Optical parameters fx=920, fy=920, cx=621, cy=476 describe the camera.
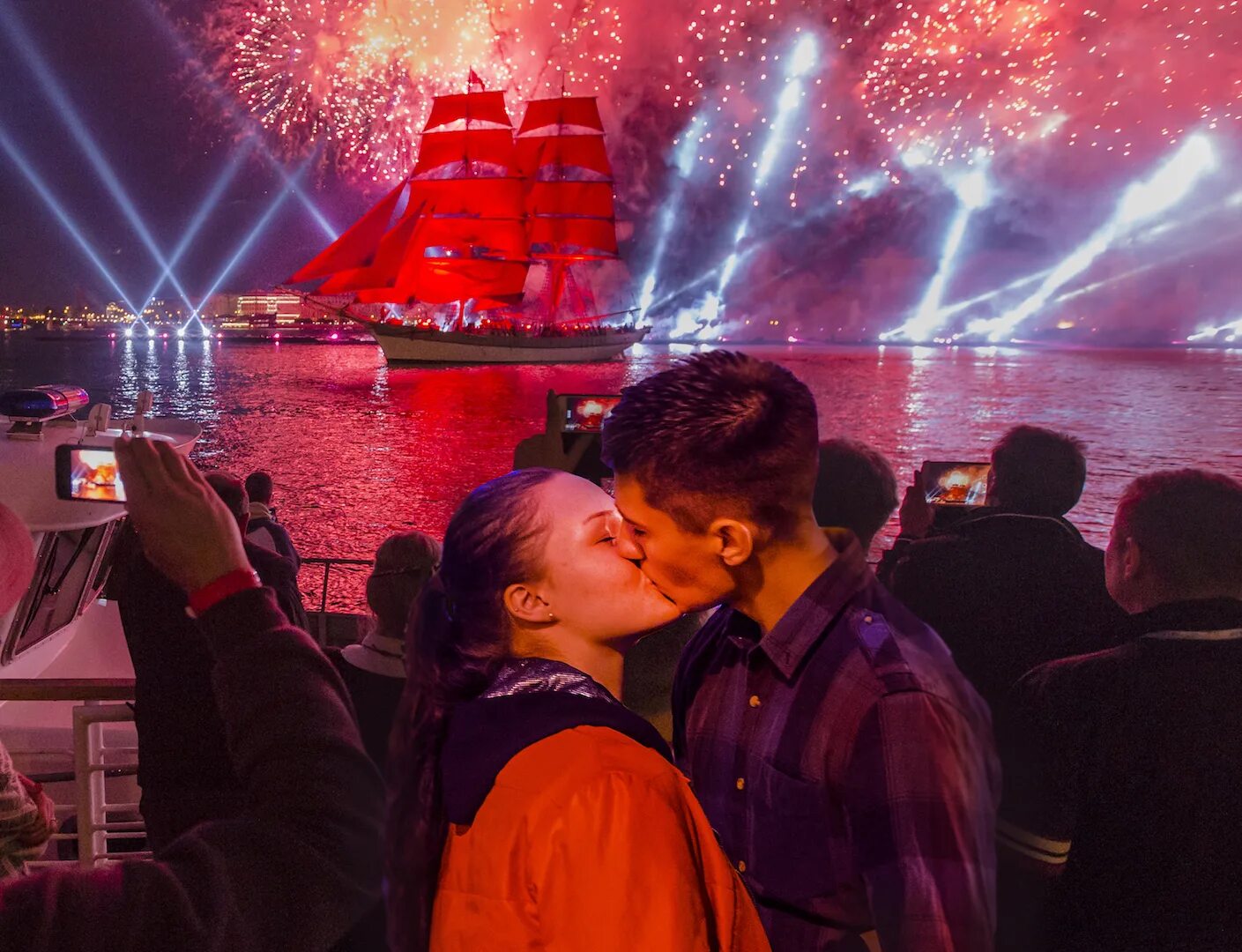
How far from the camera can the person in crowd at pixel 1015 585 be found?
2684 millimetres

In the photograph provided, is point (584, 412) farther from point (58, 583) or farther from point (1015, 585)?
point (1015, 585)

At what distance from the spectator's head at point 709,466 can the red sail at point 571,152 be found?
83.1 m

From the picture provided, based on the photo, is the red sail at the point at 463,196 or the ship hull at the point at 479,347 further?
the red sail at the point at 463,196

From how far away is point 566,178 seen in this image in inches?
3233

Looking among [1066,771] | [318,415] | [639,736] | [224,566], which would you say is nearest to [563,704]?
[639,736]

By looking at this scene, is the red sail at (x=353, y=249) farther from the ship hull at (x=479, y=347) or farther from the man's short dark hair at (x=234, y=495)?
the man's short dark hair at (x=234, y=495)

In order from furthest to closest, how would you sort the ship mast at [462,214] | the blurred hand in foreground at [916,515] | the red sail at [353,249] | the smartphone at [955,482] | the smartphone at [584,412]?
the ship mast at [462,214] → the red sail at [353,249] → the smartphone at [584,412] → the smartphone at [955,482] → the blurred hand in foreground at [916,515]

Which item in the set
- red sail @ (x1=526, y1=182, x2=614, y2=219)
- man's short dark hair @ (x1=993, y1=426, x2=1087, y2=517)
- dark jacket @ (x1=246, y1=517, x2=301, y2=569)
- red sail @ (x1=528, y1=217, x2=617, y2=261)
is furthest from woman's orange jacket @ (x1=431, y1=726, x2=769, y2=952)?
red sail @ (x1=526, y1=182, x2=614, y2=219)

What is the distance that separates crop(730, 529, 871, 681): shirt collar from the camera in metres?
1.51

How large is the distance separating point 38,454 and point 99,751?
1.93 m

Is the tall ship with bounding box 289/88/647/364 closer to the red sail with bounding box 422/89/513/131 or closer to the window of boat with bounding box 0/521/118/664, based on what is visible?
the red sail with bounding box 422/89/513/131

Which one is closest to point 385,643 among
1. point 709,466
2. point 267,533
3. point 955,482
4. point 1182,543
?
point 267,533

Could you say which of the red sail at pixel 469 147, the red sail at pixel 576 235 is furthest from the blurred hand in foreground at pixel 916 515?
the red sail at pixel 576 235

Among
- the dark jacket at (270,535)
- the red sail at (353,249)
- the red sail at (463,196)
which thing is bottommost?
the dark jacket at (270,535)
